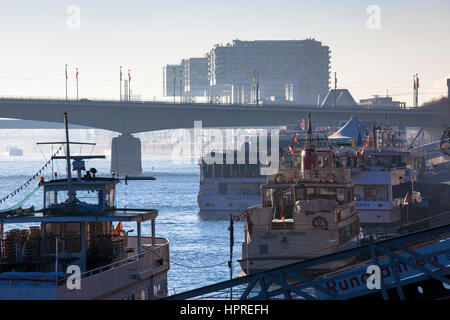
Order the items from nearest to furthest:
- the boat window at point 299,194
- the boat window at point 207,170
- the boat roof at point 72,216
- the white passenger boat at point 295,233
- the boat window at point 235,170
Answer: the boat roof at point 72,216 < the white passenger boat at point 295,233 < the boat window at point 299,194 < the boat window at point 207,170 < the boat window at point 235,170

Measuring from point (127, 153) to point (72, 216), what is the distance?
448ft

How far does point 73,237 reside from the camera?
27.2 m

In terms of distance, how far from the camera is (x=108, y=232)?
28.3m

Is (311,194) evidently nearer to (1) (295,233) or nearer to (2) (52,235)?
(1) (295,233)

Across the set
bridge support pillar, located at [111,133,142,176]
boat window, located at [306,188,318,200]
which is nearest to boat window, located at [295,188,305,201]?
boat window, located at [306,188,318,200]

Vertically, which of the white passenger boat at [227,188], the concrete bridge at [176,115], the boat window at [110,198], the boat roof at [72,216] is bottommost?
the white passenger boat at [227,188]

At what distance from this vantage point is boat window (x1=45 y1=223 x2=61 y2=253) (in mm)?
27250

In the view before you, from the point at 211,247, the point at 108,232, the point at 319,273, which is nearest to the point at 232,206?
the point at 211,247

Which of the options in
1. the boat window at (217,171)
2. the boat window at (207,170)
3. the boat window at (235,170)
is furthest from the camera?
the boat window at (235,170)

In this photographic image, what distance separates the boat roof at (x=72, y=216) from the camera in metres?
26.8

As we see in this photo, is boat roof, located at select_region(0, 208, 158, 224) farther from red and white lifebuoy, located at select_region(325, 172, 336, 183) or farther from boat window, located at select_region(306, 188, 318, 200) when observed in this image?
red and white lifebuoy, located at select_region(325, 172, 336, 183)

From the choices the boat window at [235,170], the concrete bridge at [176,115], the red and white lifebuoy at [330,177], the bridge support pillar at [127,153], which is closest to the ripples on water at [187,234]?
the boat window at [235,170]

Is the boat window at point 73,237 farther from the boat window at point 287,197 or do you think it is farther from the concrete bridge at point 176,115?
the concrete bridge at point 176,115
